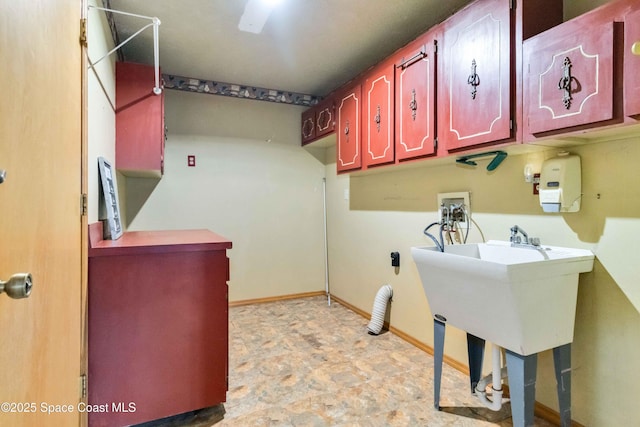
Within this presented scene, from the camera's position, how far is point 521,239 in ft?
5.83

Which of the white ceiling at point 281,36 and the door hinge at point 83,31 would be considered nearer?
the door hinge at point 83,31

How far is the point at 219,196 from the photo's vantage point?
3.54 metres

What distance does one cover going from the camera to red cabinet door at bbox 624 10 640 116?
3.73 ft

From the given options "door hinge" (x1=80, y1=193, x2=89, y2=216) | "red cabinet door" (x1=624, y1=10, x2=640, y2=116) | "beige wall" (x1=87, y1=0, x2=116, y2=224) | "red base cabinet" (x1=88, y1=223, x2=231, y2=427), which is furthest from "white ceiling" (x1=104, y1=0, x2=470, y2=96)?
"red base cabinet" (x1=88, y1=223, x2=231, y2=427)

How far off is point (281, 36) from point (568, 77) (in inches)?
72.7

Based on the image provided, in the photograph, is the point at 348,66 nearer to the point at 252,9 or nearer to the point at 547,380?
the point at 252,9

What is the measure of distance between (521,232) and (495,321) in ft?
1.80

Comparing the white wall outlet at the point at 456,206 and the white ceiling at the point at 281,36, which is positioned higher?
the white ceiling at the point at 281,36

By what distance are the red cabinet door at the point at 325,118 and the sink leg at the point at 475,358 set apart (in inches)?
84.8

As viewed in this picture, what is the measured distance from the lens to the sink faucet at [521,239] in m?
1.71

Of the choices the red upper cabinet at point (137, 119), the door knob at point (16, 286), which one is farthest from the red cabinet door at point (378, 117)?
the door knob at point (16, 286)

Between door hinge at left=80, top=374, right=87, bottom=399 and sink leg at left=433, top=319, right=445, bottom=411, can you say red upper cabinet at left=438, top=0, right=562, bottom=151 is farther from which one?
door hinge at left=80, top=374, right=87, bottom=399

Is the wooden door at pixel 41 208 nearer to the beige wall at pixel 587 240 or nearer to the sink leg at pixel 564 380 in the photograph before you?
the sink leg at pixel 564 380

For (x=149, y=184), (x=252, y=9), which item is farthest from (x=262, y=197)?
(x=252, y=9)
